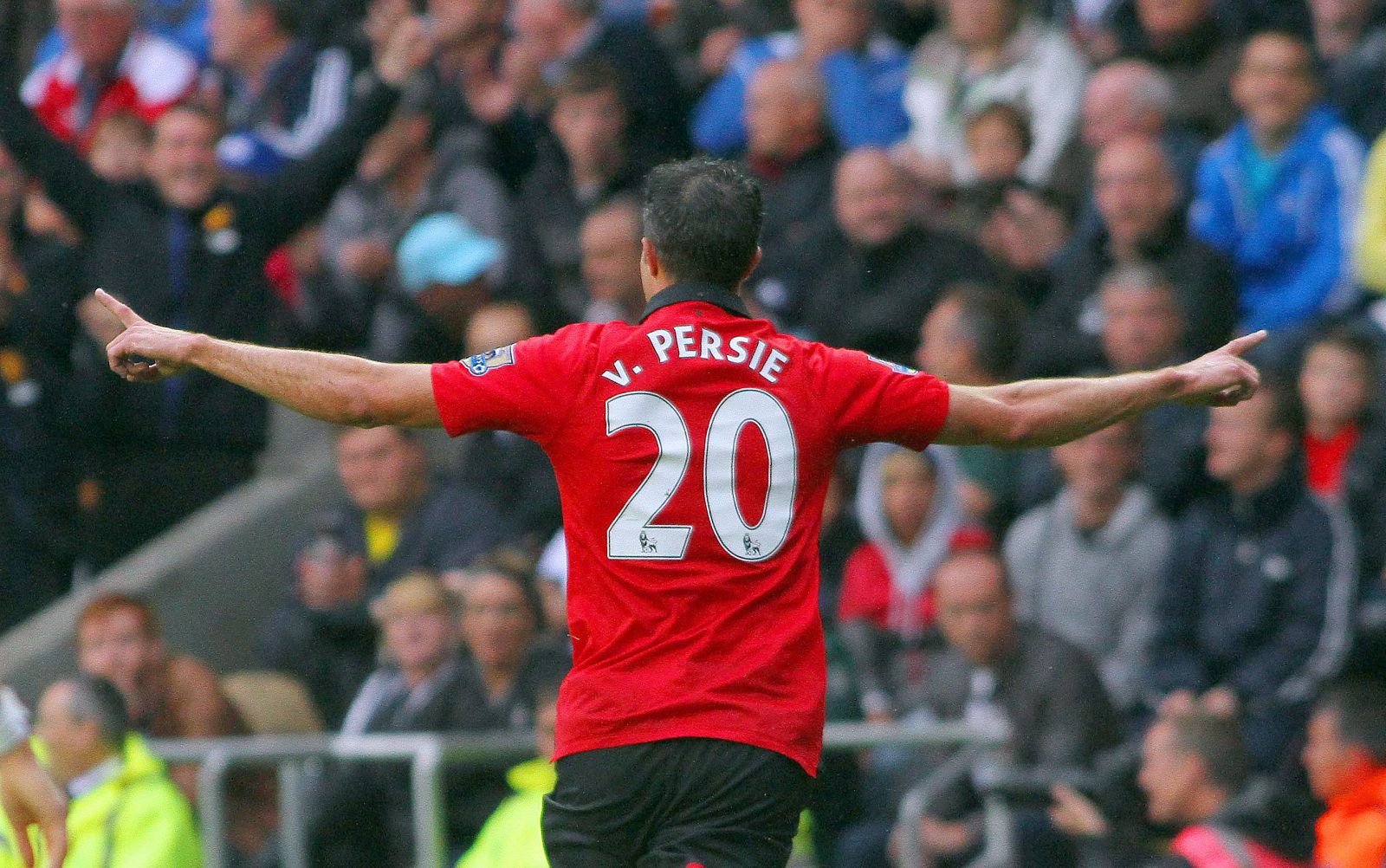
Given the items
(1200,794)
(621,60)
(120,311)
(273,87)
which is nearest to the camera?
(120,311)

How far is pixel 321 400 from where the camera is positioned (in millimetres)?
4531

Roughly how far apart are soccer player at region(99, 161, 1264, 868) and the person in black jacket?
225 inches

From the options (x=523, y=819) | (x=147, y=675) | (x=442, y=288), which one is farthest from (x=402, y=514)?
(x=523, y=819)

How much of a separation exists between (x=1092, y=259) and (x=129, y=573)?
4.65m

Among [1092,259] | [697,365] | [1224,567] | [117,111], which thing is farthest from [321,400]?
[117,111]

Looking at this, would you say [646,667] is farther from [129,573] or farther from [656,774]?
[129,573]

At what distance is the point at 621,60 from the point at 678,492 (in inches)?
253

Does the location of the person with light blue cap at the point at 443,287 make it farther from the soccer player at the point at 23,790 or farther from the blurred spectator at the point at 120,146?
the soccer player at the point at 23,790

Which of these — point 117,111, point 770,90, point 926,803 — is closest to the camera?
point 926,803

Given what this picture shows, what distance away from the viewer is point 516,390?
4523 mm

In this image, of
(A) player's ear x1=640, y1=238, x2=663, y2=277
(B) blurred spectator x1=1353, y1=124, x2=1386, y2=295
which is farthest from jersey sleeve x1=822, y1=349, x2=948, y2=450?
(B) blurred spectator x1=1353, y1=124, x2=1386, y2=295

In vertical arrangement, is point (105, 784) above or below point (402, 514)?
below

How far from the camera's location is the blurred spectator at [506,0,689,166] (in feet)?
34.8

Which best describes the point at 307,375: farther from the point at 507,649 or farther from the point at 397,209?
the point at 397,209
